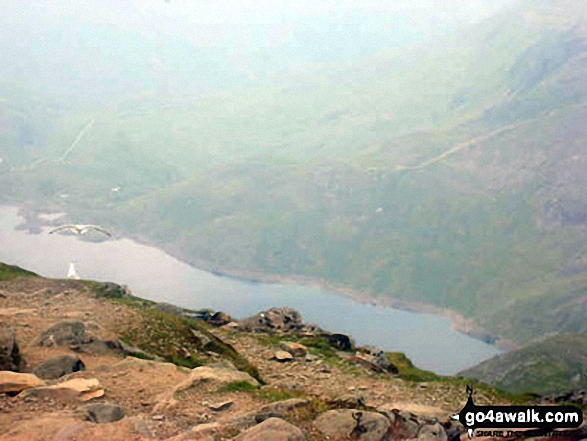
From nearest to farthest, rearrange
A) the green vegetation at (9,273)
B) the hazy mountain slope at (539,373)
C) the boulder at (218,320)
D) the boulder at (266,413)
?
1. the boulder at (266,413)
2. the boulder at (218,320)
3. the green vegetation at (9,273)
4. the hazy mountain slope at (539,373)

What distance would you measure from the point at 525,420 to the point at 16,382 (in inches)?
764

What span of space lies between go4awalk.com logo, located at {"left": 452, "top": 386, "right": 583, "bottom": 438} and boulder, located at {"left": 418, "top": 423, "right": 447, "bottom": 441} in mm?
1446

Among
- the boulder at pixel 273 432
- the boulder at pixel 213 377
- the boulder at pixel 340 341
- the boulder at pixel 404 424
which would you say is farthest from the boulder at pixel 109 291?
the boulder at pixel 273 432

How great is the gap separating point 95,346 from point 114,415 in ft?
31.0

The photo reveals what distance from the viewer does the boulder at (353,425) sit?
24766 mm

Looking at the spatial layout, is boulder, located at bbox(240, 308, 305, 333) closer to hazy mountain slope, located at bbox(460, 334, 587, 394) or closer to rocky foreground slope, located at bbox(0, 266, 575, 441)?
rocky foreground slope, located at bbox(0, 266, 575, 441)

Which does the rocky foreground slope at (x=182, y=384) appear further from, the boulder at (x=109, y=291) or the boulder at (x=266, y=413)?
the boulder at (x=109, y=291)

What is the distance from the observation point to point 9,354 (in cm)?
2906

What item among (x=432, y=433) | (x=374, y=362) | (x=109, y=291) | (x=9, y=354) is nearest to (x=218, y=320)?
(x=109, y=291)

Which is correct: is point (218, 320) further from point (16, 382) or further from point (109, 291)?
point (16, 382)

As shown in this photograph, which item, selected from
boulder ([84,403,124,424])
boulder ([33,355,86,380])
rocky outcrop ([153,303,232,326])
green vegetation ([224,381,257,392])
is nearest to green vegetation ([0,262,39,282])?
rocky outcrop ([153,303,232,326])

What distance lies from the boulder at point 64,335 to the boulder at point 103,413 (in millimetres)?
8789

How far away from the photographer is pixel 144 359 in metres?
33.3

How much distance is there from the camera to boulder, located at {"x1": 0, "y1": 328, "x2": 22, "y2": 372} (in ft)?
94.0
